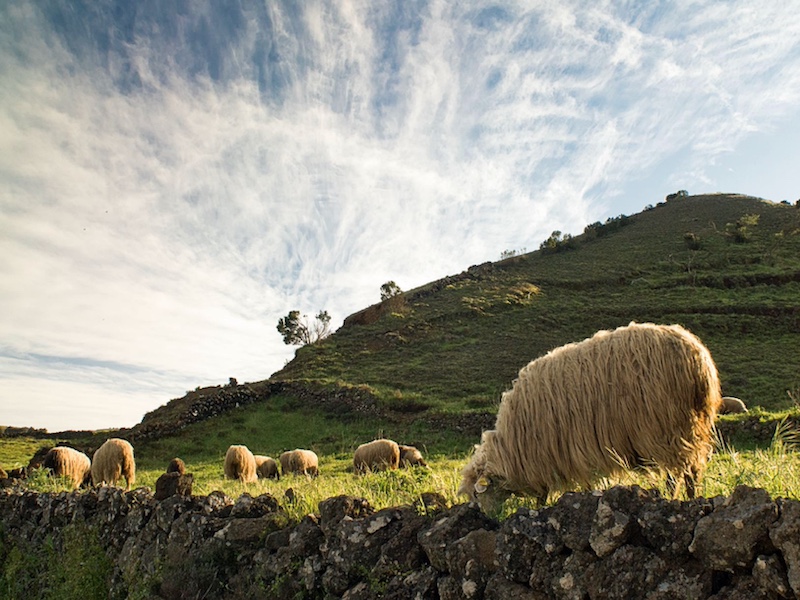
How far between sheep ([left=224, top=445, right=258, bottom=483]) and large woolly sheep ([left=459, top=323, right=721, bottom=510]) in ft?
43.1

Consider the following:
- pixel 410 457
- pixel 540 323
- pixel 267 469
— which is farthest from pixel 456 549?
pixel 540 323

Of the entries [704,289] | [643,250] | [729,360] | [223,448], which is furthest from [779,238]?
[223,448]

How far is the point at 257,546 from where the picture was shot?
5082mm

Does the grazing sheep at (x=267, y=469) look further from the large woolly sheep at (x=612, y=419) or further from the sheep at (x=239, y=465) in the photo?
the large woolly sheep at (x=612, y=419)

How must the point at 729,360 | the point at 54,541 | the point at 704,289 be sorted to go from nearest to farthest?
the point at 54,541, the point at 729,360, the point at 704,289

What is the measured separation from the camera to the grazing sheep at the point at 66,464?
12.6 metres

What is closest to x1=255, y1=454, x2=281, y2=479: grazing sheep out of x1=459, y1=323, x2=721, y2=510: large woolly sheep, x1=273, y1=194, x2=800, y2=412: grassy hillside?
x1=273, y1=194, x2=800, y2=412: grassy hillside

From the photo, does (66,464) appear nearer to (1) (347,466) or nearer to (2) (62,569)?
(2) (62,569)

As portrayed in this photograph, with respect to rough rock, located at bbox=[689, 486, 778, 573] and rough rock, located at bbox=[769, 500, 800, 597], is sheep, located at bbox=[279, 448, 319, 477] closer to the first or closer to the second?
rough rock, located at bbox=[689, 486, 778, 573]

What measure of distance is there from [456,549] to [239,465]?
14.7 metres

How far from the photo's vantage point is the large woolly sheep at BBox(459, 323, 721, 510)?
195 inches

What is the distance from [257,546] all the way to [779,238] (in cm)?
6318

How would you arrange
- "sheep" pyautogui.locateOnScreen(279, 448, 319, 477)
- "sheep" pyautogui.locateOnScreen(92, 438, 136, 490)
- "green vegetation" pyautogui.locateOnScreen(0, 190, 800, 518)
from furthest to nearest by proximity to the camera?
"sheep" pyautogui.locateOnScreen(279, 448, 319, 477) < "green vegetation" pyautogui.locateOnScreen(0, 190, 800, 518) < "sheep" pyautogui.locateOnScreen(92, 438, 136, 490)

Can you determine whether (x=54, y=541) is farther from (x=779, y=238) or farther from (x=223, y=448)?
(x=779, y=238)
